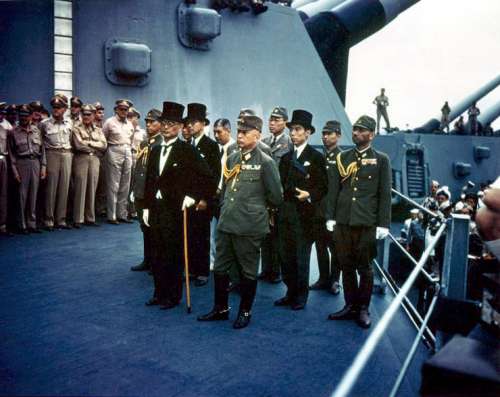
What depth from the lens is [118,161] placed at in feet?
21.8

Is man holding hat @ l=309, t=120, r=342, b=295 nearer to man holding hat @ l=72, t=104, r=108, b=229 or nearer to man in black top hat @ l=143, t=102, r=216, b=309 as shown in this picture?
man in black top hat @ l=143, t=102, r=216, b=309

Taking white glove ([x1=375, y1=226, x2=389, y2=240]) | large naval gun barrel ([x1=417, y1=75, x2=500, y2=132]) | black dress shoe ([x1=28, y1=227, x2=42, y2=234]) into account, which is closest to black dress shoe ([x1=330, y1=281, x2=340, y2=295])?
white glove ([x1=375, y1=226, x2=389, y2=240])

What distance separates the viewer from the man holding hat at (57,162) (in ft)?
19.4

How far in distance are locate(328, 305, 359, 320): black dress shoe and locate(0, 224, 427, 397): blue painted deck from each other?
6 centimetres

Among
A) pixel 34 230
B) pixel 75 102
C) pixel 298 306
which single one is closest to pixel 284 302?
pixel 298 306

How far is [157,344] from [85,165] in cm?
406

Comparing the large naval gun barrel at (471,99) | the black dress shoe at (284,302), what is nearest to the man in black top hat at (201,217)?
the black dress shoe at (284,302)

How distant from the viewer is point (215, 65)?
24.6 ft

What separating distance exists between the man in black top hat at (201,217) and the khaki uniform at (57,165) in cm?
238

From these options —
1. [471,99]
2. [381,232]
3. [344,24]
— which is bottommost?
[381,232]

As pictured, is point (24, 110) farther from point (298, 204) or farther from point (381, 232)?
point (381, 232)

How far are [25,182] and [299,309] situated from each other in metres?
3.77

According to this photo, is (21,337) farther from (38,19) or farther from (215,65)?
(215,65)

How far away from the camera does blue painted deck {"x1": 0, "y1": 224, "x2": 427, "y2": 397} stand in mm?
2328
